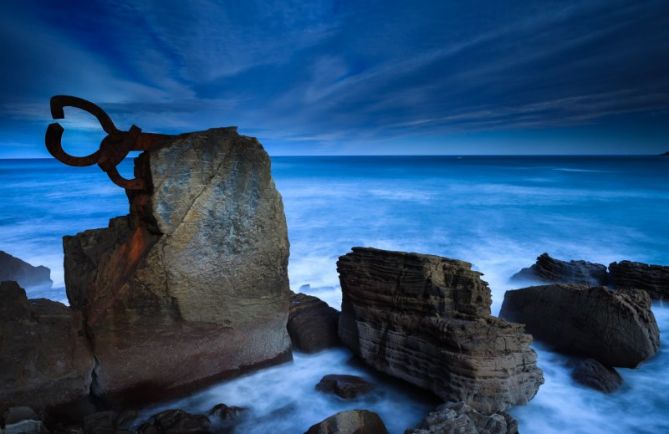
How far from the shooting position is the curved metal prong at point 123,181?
11.3 feet

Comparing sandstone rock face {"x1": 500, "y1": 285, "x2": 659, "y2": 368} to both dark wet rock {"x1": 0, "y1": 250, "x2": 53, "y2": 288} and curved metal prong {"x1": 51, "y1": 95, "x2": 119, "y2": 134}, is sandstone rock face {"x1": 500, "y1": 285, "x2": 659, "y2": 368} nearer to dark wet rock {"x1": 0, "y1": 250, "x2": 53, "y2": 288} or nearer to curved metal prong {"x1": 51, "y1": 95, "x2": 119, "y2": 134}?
curved metal prong {"x1": 51, "y1": 95, "x2": 119, "y2": 134}

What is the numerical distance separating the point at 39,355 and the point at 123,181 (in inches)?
67.4

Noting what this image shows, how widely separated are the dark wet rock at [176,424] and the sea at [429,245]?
1.22 feet

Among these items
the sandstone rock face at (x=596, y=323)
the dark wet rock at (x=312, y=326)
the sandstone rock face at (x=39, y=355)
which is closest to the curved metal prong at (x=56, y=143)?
the sandstone rock face at (x=39, y=355)

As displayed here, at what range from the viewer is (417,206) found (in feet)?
72.9

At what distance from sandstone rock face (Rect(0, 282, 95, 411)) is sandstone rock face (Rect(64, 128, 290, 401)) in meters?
0.14

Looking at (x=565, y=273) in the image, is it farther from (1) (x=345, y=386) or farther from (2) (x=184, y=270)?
(2) (x=184, y=270)

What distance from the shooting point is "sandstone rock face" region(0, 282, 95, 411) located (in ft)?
11.0

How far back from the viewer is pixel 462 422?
3104mm

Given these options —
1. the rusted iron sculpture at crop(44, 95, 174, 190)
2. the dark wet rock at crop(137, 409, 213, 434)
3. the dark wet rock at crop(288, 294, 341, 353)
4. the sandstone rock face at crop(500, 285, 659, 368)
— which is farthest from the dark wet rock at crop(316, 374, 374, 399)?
the sandstone rock face at crop(500, 285, 659, 368)

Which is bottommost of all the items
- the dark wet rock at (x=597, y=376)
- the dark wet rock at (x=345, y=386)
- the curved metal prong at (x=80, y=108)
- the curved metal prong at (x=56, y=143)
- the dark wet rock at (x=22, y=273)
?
the dark wet rock at (x=597, y=376)

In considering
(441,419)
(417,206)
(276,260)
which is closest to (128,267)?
(276,260)

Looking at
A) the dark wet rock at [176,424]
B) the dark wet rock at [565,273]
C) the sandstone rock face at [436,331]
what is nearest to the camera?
the dark wet rock at [176,424]

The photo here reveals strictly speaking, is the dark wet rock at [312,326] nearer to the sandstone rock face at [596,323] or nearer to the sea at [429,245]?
the sea at [429,245]
